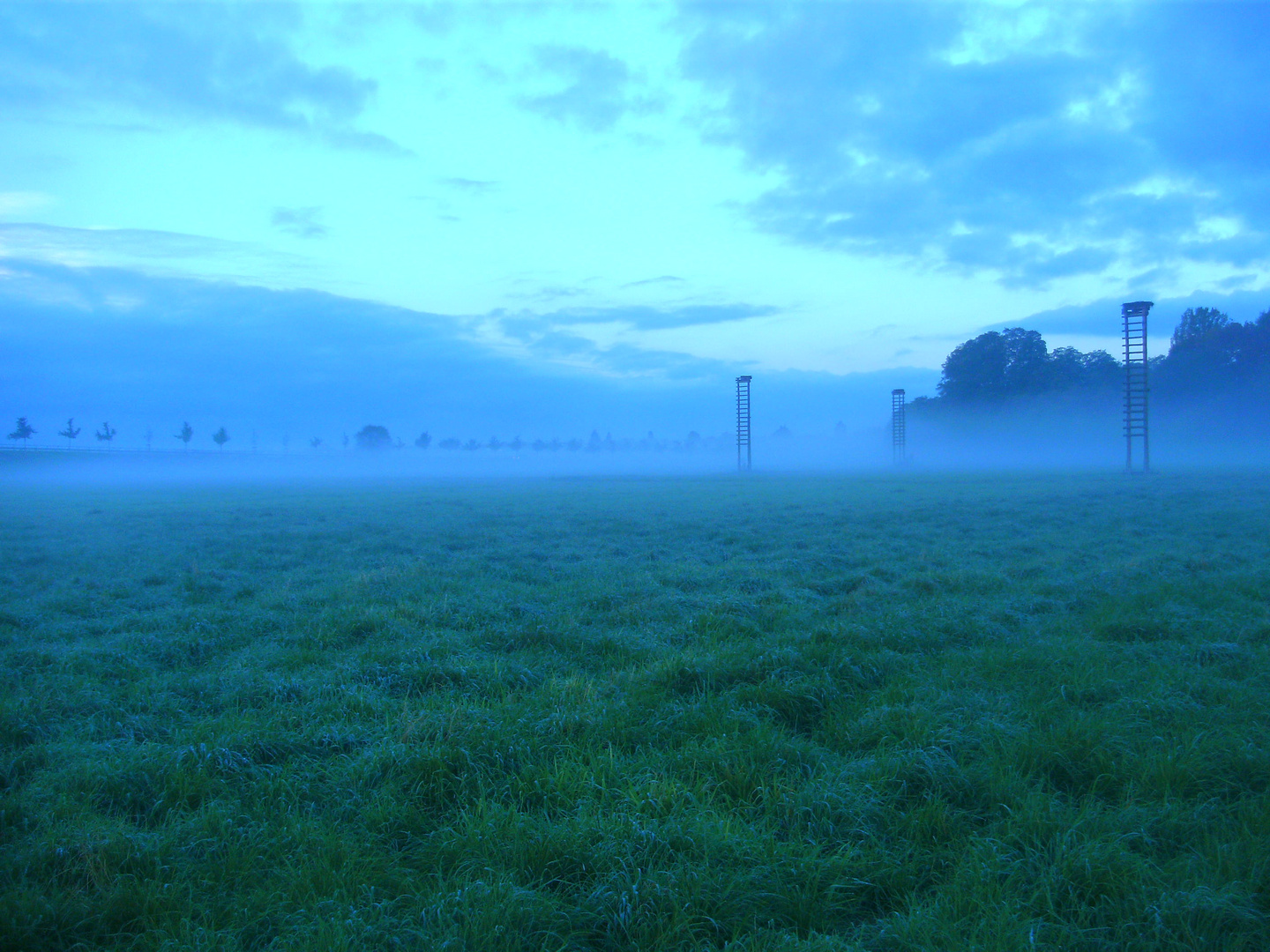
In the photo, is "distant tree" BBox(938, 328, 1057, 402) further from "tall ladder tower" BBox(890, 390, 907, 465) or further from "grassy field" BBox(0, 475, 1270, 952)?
"grassy field" BBox(0, 475, 1270, 952)

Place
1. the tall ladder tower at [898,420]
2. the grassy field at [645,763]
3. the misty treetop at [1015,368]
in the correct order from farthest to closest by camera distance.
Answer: the misty treetop at [1015,368], the tall ladder tower at [898,420], the grassy field at [645,763]

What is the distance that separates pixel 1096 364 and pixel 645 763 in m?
123

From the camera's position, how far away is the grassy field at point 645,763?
3.51 m

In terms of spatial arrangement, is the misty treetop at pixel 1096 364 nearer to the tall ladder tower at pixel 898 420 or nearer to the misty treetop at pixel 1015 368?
the misty treetop at pixel 1015 368

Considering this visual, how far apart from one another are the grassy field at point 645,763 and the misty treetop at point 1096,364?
104439mm

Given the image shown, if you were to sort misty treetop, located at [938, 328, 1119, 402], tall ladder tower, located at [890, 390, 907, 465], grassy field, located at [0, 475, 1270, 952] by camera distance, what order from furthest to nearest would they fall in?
1. misty treetop, located at [938, 328, 1119, 402]
2. tall ladder tower, located at [890, 390, 907, 465]
3. grassy field, located at [0, 475, 1270, 952]

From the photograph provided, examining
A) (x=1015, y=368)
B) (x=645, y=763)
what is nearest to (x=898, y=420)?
(x=1015, y=368)

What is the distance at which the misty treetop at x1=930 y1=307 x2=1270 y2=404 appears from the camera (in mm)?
89188

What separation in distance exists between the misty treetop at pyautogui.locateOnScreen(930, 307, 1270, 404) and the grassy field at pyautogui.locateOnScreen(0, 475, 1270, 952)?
10444 cm

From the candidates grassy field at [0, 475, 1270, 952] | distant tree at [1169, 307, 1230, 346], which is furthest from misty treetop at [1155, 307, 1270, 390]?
grassy field at [0, 475, 1270, 952]

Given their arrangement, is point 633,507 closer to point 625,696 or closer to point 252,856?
point 625,696

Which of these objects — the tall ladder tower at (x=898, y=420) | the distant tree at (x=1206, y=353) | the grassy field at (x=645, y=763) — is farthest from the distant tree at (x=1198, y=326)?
the grassy field at (x=645, y=763)

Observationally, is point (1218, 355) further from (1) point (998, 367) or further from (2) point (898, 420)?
(2) point (898, 420)

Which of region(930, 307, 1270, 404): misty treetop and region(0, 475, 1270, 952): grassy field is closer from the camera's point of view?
region(0, 475, 1270, 952): grassy field
